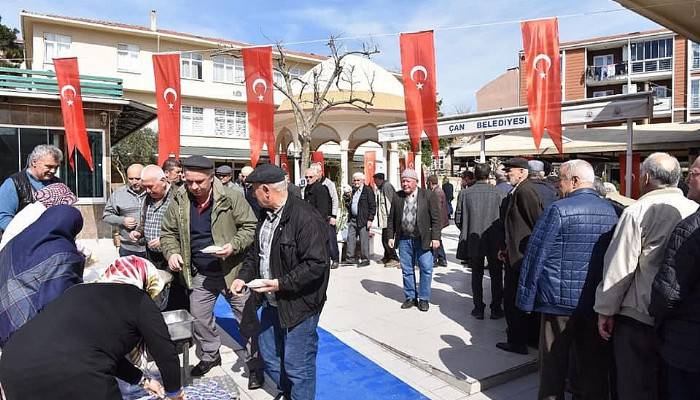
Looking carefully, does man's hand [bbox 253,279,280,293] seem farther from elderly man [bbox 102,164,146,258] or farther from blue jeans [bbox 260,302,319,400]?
elderly man [bbox 102,164,146,258]

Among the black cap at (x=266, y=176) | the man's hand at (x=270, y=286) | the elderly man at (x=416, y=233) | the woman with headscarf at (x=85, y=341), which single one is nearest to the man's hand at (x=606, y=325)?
the man's hand at (x=270, y=286)

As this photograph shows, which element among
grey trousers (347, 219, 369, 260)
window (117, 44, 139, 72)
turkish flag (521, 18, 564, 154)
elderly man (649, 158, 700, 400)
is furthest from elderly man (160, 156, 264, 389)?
window (117, 44, 139, 72)

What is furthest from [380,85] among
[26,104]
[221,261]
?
[221,261]

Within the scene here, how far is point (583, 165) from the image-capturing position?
3027mm

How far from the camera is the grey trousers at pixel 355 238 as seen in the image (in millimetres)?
8680

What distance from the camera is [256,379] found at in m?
3.63

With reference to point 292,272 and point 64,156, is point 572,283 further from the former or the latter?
point 64,156

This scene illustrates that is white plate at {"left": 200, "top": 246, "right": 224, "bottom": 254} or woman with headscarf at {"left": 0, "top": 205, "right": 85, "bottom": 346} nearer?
woman with headscarf at {"left": 0, "top": 205, "right": 85, "bottom": 346}

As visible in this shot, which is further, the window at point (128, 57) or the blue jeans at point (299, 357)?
the window at point (128, 57)

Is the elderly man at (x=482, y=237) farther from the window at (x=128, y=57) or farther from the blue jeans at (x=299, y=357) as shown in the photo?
the window at (x=128, y=57)

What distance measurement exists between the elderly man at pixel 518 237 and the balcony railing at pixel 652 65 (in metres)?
40.2

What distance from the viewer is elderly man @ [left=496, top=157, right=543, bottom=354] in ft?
13.5

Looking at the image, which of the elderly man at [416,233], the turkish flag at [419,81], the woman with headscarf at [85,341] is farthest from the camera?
the turkish flag at [419,81]

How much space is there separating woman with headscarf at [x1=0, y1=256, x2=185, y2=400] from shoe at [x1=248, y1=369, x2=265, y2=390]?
5.62 ft
